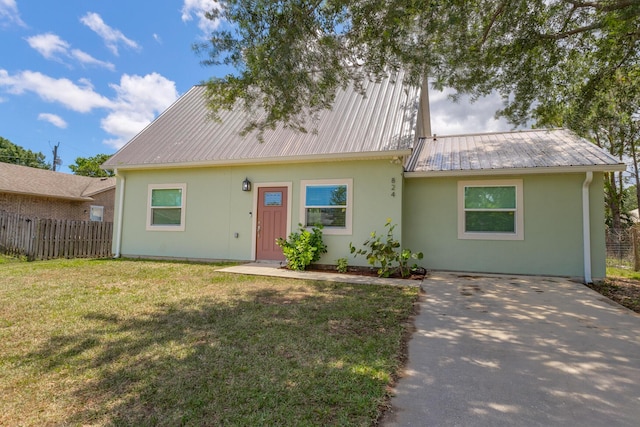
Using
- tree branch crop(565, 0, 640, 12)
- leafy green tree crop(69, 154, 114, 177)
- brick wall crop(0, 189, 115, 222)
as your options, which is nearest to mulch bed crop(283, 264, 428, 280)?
tree branch crop(565, 0, 640, 12)

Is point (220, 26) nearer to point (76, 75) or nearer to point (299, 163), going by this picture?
point (299, 163)

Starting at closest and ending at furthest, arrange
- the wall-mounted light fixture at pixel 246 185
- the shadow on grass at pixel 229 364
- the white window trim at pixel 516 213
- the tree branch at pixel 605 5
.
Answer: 1. the shadow on grass at pixel 229 364
2. the tree branch at pixel 605 5
3. the white window trim at pixel 516 213
4. the wall-mounted light fixture at pixel 246 185

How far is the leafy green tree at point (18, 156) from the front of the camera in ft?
108

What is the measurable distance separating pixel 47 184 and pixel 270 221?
15753 mm

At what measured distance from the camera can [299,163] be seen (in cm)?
795

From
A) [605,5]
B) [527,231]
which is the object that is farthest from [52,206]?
[605,5]

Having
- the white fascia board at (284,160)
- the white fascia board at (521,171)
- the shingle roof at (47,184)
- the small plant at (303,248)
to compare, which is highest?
the shingle roof at (47,184)

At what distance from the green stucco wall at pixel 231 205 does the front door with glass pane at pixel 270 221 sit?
22 centimetres

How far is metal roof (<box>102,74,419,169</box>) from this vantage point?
737 cm

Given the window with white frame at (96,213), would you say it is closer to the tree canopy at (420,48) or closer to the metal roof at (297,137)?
the metal roof at (297,137)

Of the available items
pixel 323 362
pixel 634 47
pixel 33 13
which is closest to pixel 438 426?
pixel 323 362

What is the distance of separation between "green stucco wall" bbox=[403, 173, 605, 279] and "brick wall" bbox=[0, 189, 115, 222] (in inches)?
712

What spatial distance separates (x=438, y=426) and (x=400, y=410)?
24 cm

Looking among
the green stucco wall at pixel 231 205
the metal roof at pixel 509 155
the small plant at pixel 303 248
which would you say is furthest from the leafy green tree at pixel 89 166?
the metal roof at pixel 509 155
